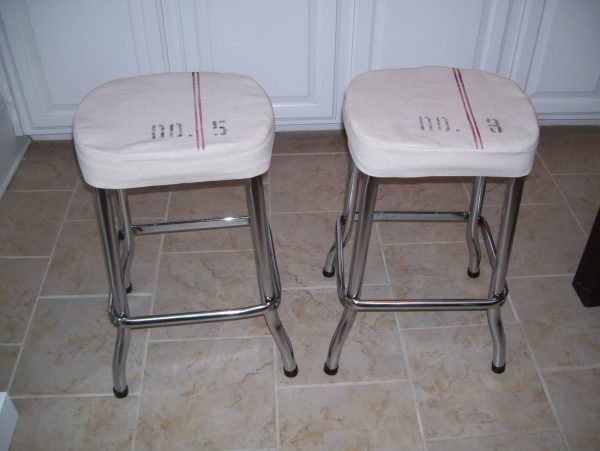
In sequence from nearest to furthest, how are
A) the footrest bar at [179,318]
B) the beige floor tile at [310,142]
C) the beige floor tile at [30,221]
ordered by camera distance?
the footrest bar at [179,318] < the beige floor tile at [30,221] < the beige floor tile at [310,142]

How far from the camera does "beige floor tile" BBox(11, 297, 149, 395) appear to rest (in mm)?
1401

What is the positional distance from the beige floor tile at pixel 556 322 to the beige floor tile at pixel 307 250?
378mm

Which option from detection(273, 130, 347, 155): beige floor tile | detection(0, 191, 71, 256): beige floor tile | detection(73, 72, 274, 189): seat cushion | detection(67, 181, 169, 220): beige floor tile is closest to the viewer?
detection(73, 72, 274, 189): seat cushion

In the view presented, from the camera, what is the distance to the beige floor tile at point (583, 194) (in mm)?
1864

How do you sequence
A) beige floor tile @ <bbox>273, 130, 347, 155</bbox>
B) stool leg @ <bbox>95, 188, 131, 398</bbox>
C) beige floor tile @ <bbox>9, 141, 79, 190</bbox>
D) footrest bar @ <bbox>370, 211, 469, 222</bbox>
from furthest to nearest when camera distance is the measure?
beige floor tile @ <bbox>273, 130, 347, 155</bbox>, beige floor tile @ <bbox>9, 141, 79, 190</bbox>, footrest bar @ <bbox>370, 211, 469, 222</bbox>, stool leg @ <bbox>95, 188, 131, 398</bbox>

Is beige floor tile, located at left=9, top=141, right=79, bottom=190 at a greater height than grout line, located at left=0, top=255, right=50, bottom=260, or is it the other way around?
beige floor tile, located at left=9, top=141, right=79, bottom=190

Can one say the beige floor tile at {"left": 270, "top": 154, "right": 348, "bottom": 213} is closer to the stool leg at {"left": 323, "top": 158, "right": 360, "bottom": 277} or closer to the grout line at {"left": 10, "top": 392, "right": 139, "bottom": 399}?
the stool leg at {"left": 323, "top": 158, "right": 360, "bottom": 277}

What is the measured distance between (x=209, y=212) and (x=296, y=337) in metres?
0.55

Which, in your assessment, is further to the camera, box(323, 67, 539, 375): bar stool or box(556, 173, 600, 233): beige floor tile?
box(556, 173, 600, 233): beige floor tile

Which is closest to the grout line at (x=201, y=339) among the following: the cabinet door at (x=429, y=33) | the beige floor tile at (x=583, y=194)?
the cabinet door at (x=429, y=33)

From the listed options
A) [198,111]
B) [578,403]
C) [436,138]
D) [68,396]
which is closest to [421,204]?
[578,403]

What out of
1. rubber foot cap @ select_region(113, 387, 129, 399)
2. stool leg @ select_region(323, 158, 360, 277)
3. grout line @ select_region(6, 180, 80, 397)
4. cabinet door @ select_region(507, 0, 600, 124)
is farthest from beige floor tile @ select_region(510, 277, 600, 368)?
grout line @ select_region(6, 180, 80, 397)

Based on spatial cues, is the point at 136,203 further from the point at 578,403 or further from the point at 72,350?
the point at 578,403

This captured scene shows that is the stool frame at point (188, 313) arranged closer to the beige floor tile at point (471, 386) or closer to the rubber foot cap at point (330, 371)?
the rubber foot cap at point (330, 371)
